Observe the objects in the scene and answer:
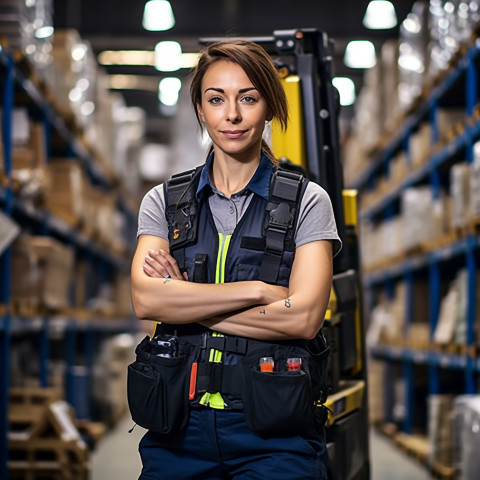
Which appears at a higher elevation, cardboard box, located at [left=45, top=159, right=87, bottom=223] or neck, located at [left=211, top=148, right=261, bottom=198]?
cardboard box, located at [left=45, top=159, right=87, bottom=223]

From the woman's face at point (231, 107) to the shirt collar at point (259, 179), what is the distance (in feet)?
0.28

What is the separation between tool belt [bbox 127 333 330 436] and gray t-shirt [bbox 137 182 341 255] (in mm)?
300

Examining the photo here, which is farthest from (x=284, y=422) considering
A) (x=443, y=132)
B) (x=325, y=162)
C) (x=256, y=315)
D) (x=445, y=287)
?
(x=445, y=287)

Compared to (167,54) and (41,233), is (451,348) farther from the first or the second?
(167,54)

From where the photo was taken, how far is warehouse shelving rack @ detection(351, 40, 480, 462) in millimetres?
6008

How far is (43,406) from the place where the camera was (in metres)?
5.97

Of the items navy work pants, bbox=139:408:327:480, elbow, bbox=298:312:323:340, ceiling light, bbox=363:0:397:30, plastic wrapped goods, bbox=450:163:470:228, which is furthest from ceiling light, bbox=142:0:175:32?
navy work pants, bbox=139:408:327:480

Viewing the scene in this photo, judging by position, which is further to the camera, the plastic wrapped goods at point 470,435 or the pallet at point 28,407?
the pallet at point 28,407

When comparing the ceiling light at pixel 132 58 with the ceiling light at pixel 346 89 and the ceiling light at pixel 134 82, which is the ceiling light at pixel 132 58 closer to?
the ceiling light at pixel 134 82

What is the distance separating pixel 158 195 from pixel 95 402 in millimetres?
7846

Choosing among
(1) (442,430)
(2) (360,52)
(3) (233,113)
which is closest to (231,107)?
(3) (233,113)

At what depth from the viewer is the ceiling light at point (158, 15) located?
10.5 metres

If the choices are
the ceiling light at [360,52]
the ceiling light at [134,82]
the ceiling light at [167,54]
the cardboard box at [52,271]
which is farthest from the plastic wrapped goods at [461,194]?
the ceiling light at [134,82]

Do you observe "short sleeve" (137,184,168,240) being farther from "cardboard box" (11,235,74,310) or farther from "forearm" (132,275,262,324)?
"cardboard box" (11,235,74,310)
